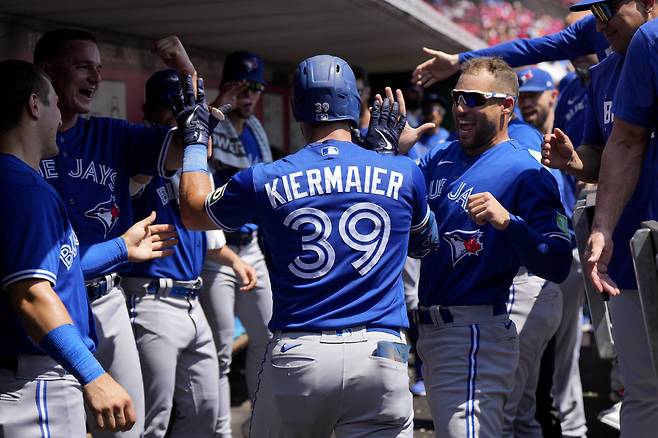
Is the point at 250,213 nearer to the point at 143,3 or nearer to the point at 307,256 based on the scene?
the point at 307,256

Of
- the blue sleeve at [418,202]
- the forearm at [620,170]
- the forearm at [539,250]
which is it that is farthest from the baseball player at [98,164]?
the forearm at [620,170]

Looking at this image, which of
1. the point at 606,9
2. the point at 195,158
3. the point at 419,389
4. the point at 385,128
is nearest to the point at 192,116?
the point at 195,158

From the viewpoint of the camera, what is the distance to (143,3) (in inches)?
201

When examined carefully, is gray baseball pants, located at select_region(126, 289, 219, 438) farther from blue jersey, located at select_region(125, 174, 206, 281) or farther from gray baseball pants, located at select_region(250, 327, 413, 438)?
gray baseball pants, located at select_region(250, 327, 413, 438)

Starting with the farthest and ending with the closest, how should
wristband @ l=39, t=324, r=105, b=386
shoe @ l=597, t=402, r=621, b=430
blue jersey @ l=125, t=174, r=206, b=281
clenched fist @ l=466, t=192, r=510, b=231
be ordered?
shoe @ l=597, t=402, r=621, b=430 < blue jersey @ l=125, t=174, r=206, b=281 < clenched fist @ l=466, t=192, r=510, b=231 < wristband @ l=39, t=324, r=105, b=386

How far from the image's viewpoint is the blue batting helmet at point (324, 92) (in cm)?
321

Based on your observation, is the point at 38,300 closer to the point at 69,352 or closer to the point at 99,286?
the point at 69,352

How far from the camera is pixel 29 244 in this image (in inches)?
111

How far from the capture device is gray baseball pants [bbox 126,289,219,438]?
4.50 metres

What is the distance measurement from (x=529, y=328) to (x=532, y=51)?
1.45 m

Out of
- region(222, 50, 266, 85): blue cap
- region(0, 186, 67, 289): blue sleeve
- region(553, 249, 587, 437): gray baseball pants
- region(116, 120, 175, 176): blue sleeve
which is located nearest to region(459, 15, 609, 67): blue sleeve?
region(553, 249, 587, 437): gray baseball pants

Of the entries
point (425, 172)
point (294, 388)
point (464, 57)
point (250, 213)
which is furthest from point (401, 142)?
point (294, 388)

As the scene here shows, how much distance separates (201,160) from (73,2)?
1.90 metres

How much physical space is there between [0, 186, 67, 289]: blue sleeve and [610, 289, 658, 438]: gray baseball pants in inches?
77.5
